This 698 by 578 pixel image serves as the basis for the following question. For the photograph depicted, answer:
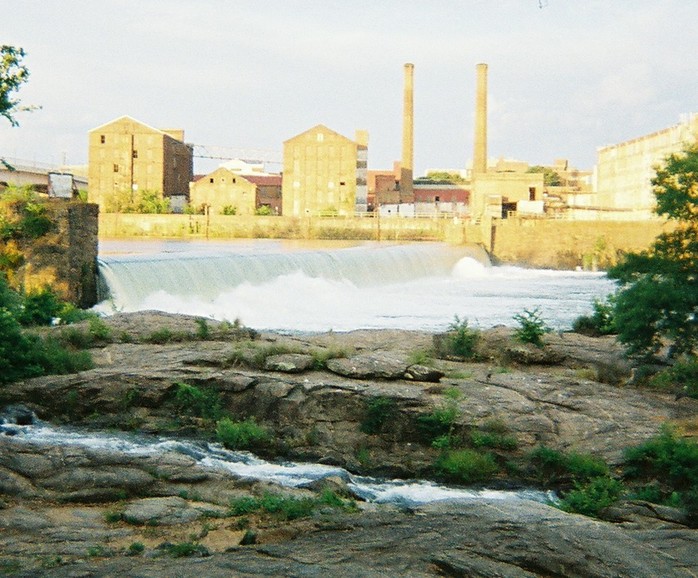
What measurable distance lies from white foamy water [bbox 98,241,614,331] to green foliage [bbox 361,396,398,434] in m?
8.99

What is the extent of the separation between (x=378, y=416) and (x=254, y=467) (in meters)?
1.99

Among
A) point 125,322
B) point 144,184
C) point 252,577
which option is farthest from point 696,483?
point 144,184

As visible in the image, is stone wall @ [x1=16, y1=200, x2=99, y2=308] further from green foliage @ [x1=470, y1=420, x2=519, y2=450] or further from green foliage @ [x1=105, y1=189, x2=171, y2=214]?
green foliage @ [x1=105, y1=189, x2=171, y2=214]

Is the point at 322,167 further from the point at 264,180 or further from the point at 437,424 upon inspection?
the point at 437,424

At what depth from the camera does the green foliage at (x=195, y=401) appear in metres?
13.1

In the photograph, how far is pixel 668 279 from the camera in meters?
14.9

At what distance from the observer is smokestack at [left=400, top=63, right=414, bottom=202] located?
270ft

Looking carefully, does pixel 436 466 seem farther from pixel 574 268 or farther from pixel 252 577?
pixel 574 268

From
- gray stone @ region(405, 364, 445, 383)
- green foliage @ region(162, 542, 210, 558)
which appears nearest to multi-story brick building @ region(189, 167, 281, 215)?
gray stone @ region(405, 364, 445, 383)

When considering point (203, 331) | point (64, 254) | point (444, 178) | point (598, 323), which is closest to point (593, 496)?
point (203, 331)

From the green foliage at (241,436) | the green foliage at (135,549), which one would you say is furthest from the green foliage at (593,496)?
the green foliage at (135,549)

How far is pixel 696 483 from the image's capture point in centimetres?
1056

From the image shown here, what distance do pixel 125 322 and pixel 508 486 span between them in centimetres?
855

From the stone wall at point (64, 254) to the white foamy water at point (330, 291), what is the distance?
4.18 ft
